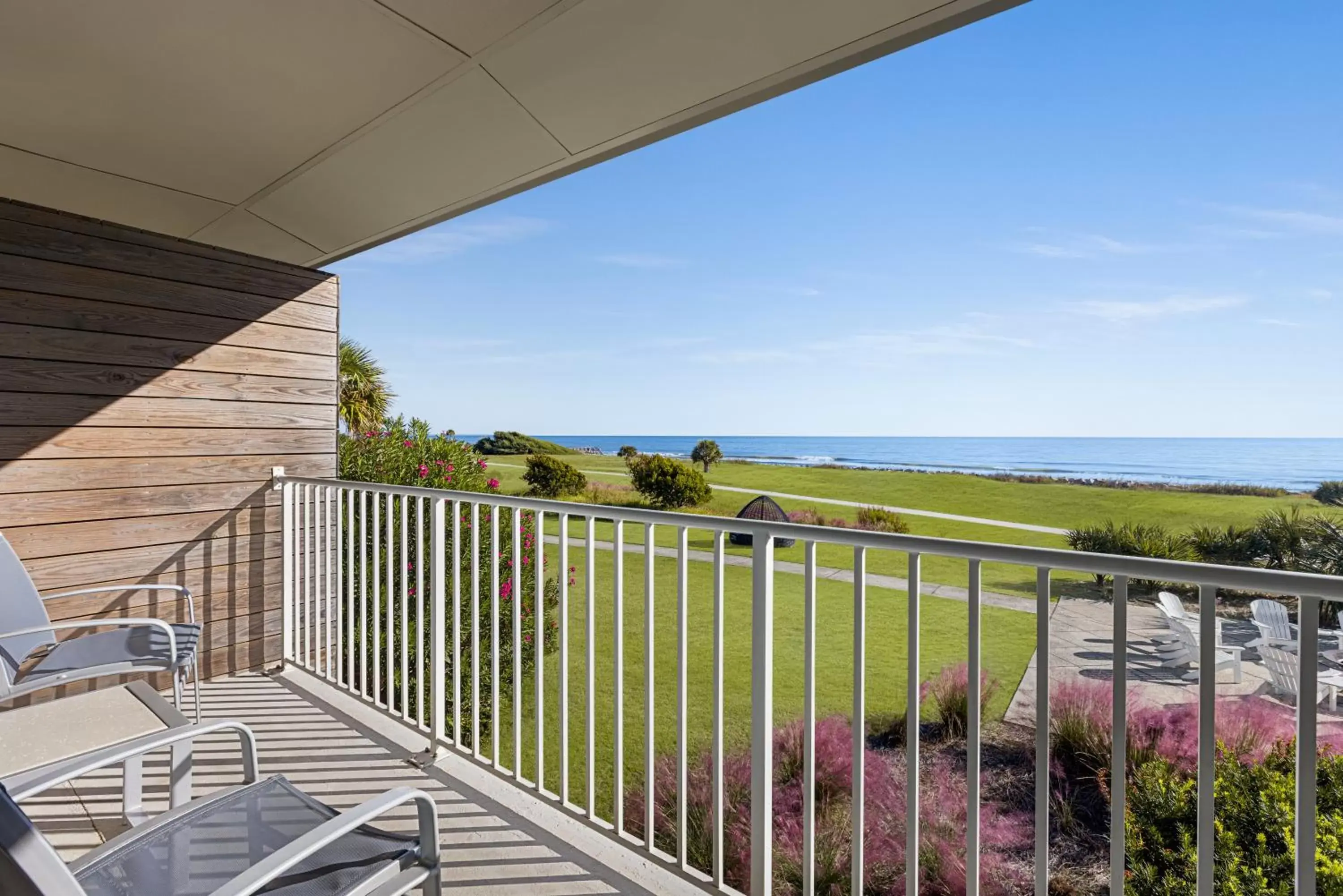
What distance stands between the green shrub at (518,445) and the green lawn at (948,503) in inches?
17.8

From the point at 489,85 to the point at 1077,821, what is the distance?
16.1ft

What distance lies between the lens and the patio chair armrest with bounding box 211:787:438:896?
0.97 m

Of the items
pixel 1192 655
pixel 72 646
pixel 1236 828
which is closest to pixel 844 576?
pixel 1192 655

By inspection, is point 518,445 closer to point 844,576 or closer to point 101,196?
point 844,576

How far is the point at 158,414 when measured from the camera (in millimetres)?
3508

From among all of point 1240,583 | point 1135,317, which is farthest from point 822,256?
point 1240,583

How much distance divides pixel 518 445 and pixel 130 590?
80.9 ft

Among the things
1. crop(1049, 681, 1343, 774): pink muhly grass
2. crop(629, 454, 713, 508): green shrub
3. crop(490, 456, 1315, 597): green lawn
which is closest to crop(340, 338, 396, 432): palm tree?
crop(490, 456, 1315, 597): green lawn

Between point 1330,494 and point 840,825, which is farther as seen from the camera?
point 1330,494

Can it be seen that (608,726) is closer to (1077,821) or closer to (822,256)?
(1077,821)

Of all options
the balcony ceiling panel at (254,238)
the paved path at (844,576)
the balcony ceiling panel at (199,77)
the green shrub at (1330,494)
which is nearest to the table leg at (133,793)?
the balcony ceiling panel at (199,77)

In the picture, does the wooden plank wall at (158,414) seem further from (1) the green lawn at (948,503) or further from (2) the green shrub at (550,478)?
(1) the green lawn at (948,503)

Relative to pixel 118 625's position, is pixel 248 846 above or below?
below

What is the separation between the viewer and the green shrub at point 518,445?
2533cm
